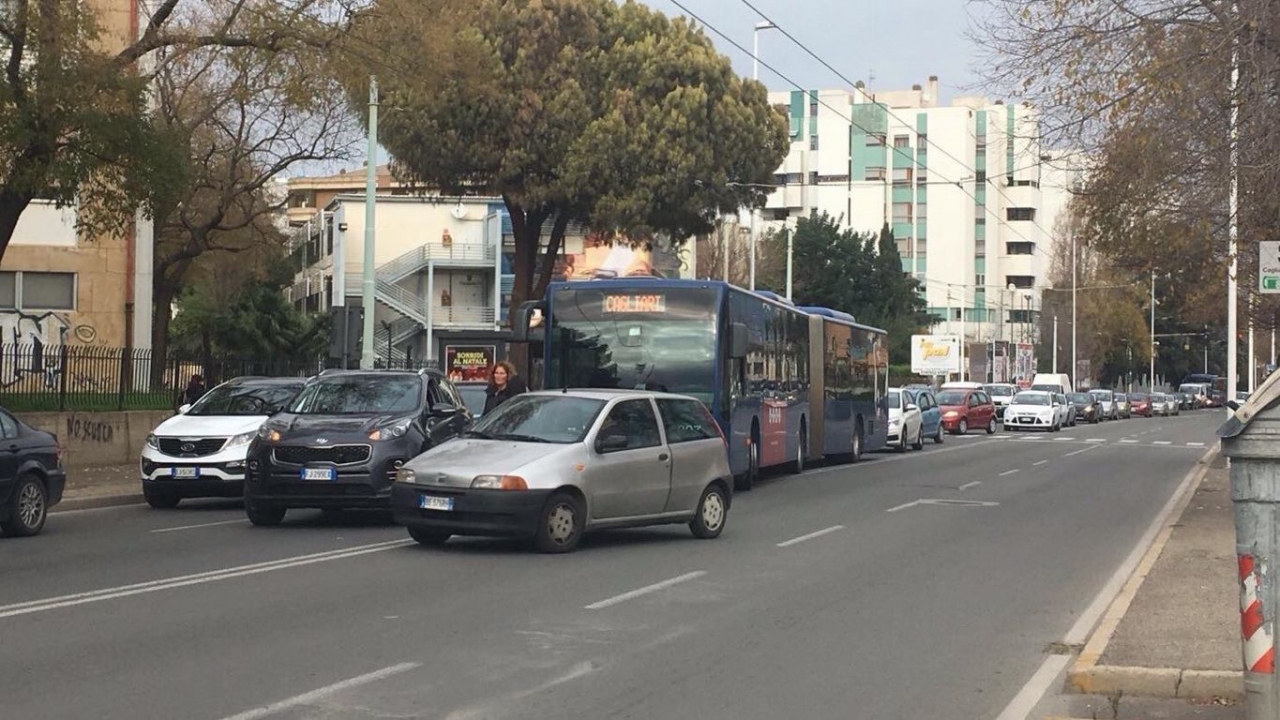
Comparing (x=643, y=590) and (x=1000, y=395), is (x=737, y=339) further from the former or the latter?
(x=1000, y=395)

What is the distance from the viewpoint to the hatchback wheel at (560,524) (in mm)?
14102

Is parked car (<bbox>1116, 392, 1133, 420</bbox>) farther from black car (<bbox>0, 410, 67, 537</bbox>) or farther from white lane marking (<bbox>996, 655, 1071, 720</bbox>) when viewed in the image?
white lane marking (<bbox>996, 655, 1071, 720</bbox>)

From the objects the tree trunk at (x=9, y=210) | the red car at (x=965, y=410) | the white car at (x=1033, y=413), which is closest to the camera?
the tree trunk at (x=9, y=210)

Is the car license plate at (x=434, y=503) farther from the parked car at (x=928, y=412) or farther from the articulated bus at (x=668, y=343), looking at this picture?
the parked car at (x=928, y=412)

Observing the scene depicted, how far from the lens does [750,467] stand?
2405 centimetres

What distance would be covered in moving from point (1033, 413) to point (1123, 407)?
2704cm

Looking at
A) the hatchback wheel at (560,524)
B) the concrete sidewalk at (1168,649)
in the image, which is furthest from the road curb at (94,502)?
the concrete sidewalk at (1168,649)

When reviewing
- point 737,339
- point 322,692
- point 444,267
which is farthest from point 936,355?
point 322,692

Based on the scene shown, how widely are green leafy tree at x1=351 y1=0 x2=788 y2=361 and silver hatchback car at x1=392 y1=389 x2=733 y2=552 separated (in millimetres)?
20251

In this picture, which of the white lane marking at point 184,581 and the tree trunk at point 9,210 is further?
the tree trunk at point 9,210

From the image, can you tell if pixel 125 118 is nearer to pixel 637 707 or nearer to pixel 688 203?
pixel 637 707

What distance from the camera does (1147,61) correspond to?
56.6ft

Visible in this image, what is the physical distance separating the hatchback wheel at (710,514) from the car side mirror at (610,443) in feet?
4.91

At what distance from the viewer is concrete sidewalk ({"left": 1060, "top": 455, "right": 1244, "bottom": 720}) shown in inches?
332
